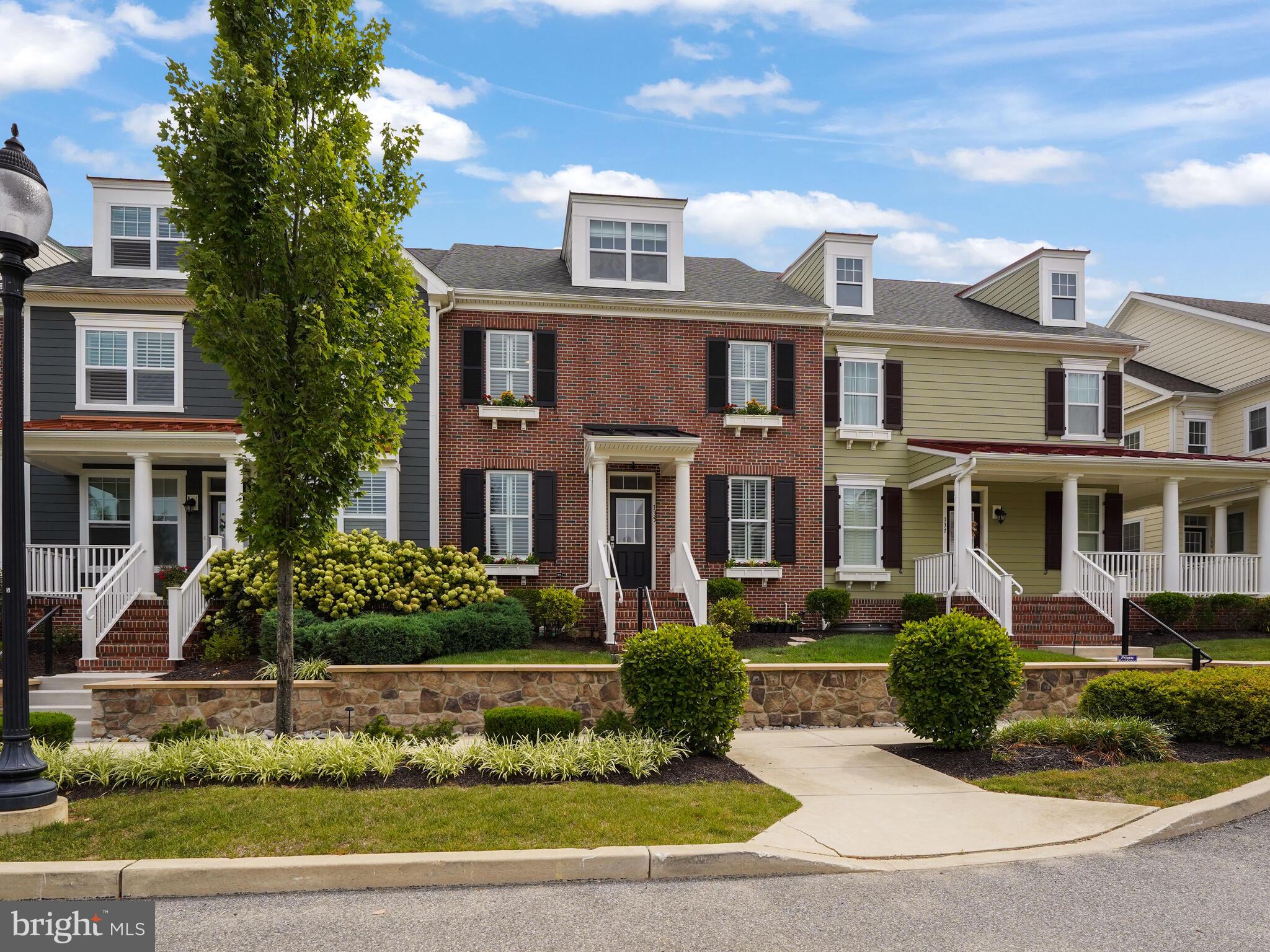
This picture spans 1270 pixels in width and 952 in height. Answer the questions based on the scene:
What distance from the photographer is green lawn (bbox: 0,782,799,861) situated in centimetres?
564

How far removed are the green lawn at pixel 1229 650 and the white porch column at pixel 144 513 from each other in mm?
17046

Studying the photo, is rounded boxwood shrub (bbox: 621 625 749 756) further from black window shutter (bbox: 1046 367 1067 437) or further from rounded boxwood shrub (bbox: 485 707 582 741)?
black window shutter (bbox: 1046 367 1067 437)

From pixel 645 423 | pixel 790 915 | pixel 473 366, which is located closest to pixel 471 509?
pixel 473 366

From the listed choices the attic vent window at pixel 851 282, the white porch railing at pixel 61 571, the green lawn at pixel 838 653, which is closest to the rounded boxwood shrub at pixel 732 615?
the green lawn at pixel 838 653

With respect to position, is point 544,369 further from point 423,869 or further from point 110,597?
point 423,869

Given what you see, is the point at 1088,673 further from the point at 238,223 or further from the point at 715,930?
the point at 238,223

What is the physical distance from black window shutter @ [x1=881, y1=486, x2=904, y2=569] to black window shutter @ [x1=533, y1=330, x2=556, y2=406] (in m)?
7.37

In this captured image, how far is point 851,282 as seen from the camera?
2036cm

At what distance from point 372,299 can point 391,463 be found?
9.02 metres

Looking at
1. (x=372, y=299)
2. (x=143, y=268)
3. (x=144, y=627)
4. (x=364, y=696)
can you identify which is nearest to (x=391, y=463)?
(x=144, y=627)

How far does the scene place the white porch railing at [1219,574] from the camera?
18.6 metres

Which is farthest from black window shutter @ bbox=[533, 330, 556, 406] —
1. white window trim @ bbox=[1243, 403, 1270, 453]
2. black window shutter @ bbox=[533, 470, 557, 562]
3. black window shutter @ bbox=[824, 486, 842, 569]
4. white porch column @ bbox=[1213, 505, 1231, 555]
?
white window trim @ bbox=[1243, 403, 1270, 453]

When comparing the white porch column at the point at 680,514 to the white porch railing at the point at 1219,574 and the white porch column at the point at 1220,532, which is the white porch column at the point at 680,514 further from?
the white porch column at the point at 1220,532

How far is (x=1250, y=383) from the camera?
2303 cm
